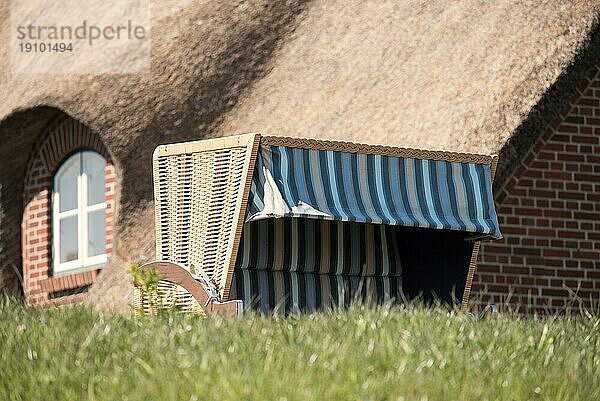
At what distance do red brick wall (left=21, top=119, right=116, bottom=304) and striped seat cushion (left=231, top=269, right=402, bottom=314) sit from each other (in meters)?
3.88

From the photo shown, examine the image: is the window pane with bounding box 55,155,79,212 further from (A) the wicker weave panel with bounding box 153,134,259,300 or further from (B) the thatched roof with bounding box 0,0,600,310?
(A) the wicker weave panel with bounding box 153,134,259,300

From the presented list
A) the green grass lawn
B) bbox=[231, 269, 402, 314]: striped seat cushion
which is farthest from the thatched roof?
the green grass lawn

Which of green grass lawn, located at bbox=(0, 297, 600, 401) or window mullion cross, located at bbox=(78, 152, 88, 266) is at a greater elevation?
window mullion cross, located at bbox=(78, 152, 88, 266)

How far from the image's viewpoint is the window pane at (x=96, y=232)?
11.9 metres

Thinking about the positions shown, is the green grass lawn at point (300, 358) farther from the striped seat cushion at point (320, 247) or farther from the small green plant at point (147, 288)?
the striped seat cushion at point (320, 247)

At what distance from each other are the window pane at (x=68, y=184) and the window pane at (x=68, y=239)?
4.4 inches

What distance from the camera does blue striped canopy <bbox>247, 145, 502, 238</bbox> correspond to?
24.9 ft

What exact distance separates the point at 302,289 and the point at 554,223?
88.3 inches

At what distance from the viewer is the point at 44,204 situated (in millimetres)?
12352

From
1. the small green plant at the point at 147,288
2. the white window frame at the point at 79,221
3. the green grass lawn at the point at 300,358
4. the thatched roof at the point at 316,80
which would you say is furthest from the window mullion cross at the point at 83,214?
the green grass lawn at the point at 300,358

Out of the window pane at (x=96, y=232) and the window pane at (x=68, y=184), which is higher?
the window pane at (x=68, y=184)

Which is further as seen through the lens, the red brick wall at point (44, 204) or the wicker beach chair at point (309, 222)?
the red brick wall at point (44, 204)

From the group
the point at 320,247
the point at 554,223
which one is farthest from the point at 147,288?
the point at 554,223

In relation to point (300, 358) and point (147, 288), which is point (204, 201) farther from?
point (300, 358)
